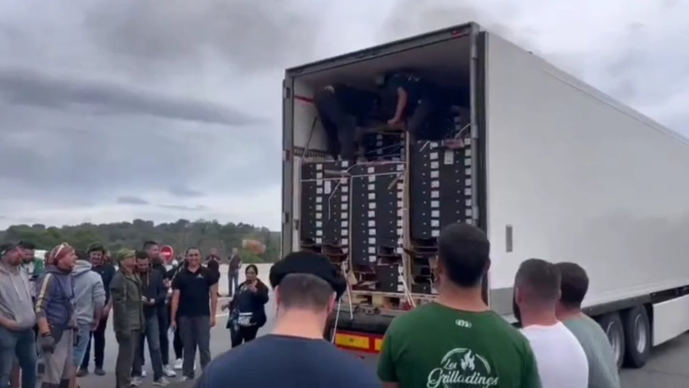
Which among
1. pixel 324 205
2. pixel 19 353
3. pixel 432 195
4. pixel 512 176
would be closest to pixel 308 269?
pixel 512 176

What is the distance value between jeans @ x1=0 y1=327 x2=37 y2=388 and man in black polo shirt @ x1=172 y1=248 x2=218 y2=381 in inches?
66.2

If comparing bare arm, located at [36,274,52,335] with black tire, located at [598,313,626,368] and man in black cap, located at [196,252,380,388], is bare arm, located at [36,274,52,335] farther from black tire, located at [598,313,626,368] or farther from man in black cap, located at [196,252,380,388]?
black tire, located at [598,313,626,368]

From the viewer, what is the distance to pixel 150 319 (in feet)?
25.7

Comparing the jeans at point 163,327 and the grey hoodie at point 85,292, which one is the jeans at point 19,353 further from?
the jeans at point 163,327

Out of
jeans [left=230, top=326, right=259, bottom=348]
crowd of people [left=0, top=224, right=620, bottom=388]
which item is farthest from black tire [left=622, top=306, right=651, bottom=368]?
crowd of people [left=0, top=224, right=620, bottom=388]

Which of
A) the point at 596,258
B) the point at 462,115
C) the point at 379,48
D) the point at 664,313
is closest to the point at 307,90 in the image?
the point at 379,48

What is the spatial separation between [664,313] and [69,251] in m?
8.35

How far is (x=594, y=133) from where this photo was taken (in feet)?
24.5

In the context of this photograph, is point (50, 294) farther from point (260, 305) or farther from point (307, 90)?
point (307, 90)

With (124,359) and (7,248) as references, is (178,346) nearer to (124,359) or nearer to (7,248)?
(124,359)

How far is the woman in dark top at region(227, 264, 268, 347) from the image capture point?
733cm

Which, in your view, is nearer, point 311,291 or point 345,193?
point 311,291

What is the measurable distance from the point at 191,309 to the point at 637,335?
6.00m

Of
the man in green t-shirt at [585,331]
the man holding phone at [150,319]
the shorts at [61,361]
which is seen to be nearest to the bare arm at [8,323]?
the shorts at [61,361]
